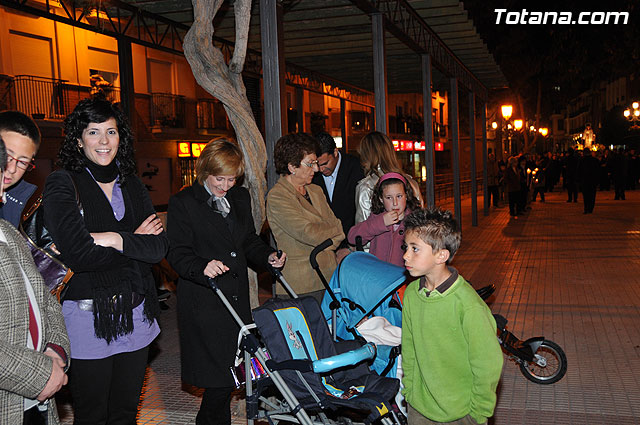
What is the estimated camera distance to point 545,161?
30.4 m

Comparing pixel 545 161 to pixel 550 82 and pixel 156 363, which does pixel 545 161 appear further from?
pixel 156 363

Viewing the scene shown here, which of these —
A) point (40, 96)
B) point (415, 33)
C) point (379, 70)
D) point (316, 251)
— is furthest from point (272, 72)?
point (40, 96)

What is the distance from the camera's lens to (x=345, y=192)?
20.5 ft

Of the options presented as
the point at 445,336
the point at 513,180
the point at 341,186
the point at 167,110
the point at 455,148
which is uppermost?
the point at 167,110

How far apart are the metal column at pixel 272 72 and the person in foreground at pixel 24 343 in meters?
3.12

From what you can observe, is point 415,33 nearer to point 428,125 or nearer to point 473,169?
point 428,125

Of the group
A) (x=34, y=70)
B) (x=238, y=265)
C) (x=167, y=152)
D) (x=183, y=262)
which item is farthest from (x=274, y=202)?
(x=167, y=152)

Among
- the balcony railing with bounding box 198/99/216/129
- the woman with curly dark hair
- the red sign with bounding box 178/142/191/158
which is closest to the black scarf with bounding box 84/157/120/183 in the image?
the woman with curly dark hair

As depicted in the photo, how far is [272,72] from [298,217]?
1689mm

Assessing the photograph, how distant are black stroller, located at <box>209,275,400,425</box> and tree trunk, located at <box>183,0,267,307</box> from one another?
4.62ft

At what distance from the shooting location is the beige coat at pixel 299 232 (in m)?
4.34

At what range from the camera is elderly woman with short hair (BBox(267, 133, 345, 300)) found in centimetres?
435

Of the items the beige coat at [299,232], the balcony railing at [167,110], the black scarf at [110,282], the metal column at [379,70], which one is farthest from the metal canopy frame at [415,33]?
the balcony railing at [167,110]

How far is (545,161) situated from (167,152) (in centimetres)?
1792
